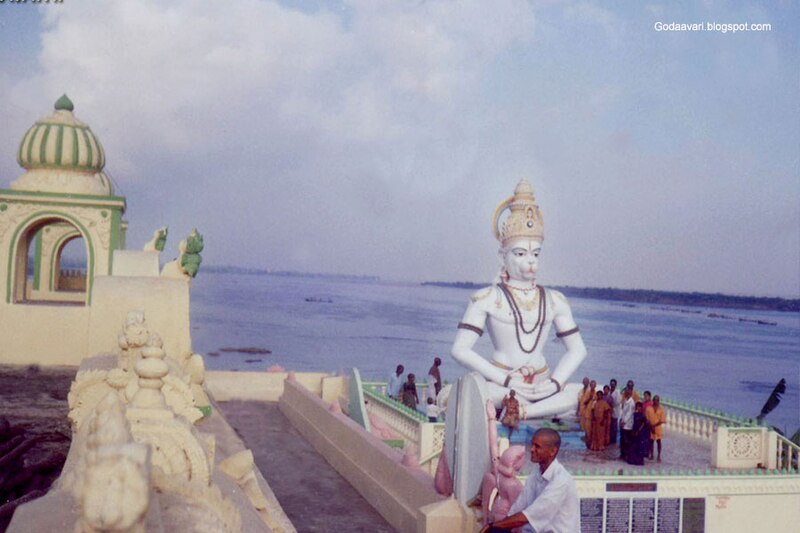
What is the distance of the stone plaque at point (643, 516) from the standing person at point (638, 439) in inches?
53.2

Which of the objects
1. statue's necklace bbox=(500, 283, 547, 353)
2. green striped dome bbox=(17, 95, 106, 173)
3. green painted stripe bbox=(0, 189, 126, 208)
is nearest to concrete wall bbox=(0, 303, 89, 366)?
green painted stripe bbox=(0, 189, 126, 208)

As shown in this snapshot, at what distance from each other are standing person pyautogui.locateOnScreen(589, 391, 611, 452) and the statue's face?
6.34 ft

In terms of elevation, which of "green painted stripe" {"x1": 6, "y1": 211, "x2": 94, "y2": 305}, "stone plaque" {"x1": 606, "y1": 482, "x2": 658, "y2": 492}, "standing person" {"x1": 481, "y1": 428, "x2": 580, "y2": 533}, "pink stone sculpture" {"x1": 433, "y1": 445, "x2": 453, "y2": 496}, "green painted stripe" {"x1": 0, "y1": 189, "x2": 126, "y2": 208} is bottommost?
"stone plaque" {"x1": 606, "y1": 482, "x2": 658, "y2": 492}

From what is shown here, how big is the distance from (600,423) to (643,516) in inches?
85.6

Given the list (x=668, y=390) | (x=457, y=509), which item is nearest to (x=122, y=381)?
(x=457, y=509)

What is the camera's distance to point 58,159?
15.1m

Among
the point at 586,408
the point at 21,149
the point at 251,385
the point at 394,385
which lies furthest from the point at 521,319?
the point at 21,149

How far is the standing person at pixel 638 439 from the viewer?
33.2ft

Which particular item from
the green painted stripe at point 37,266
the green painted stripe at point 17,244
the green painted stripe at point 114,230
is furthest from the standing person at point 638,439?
the green painted stripe at point 37,266

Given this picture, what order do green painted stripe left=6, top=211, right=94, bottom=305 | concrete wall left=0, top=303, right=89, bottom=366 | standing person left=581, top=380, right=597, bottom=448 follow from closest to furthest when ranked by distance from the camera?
standing person left=581, top=380, right=597, bottom=448
concrete wall left=0, top=303, right=89, bottom=366
green painted stripe left=6, top=211, right=94, bottom=305

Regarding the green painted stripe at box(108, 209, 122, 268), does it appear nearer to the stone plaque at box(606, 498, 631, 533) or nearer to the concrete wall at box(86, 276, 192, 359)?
the concrete wall at box(86, 276, 192, 359)

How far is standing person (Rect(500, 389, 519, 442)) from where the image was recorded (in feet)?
34.9

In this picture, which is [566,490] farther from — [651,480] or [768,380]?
[768,380]

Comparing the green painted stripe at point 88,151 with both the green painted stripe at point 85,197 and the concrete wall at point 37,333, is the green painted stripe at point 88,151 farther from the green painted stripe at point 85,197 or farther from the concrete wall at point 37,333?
the concrete wall at point 37,333
